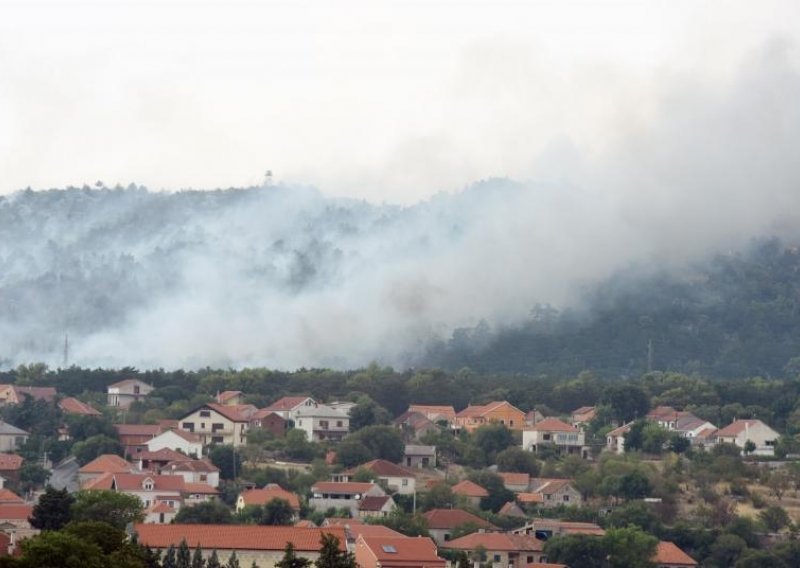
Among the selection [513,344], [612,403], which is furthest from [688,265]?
[612,403]

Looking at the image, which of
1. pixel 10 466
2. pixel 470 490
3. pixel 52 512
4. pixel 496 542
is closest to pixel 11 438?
pixel 10 466

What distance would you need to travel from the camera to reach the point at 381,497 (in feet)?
255

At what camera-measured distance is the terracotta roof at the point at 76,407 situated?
92.9m

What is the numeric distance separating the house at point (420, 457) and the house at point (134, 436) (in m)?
10.6

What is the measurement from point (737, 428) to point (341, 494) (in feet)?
79.1

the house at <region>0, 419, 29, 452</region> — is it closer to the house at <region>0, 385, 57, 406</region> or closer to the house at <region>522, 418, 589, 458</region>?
the house at <region>0, 385, 57, 406</region>

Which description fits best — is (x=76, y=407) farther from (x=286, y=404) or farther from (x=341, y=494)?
(x=341, y=494)

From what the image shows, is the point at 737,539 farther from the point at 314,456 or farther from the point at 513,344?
the point at 513,344

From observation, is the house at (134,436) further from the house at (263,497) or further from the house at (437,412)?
the house at (437,412)

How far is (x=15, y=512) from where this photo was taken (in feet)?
226

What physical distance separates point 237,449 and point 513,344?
50069mm

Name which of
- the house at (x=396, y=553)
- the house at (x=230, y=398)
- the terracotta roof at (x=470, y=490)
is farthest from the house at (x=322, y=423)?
the house at (x=396, y=553)

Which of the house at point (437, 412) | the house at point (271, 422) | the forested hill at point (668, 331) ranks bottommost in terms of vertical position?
the house at point (271, 422)

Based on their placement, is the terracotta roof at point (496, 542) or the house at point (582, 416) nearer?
the terracotta roof at point (496, 542)
